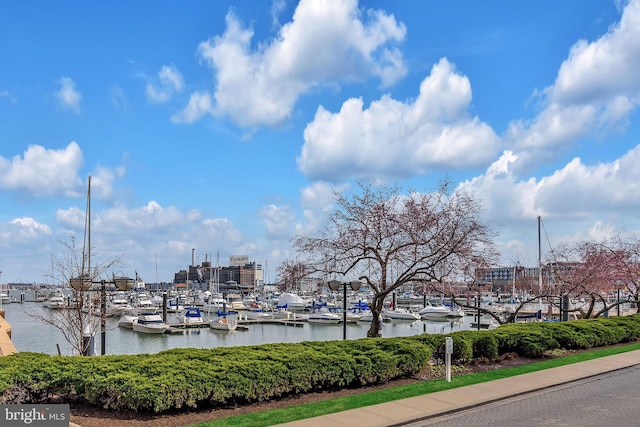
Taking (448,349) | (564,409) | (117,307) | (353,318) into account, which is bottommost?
(353,318)

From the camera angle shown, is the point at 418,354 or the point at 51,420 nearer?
the point at 51,420

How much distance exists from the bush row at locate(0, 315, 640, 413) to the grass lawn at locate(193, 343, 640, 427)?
84 centimetres

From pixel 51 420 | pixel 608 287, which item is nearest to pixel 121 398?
pixel 51 420

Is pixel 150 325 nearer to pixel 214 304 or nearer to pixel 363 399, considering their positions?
pixel 214 304

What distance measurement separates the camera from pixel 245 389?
41.3 ft

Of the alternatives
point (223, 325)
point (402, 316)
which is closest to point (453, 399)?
point (223, 325)

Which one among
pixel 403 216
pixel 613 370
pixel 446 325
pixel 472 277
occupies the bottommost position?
pixel 446 325

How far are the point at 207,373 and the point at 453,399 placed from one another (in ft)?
20.7

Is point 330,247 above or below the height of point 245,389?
above

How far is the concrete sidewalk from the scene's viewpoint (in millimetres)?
11492

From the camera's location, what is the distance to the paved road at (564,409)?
11641mm

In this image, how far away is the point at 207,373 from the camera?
1231cm

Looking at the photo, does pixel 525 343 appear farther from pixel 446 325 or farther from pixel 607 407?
pixel 446 325

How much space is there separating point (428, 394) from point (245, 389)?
4990 millimetres
